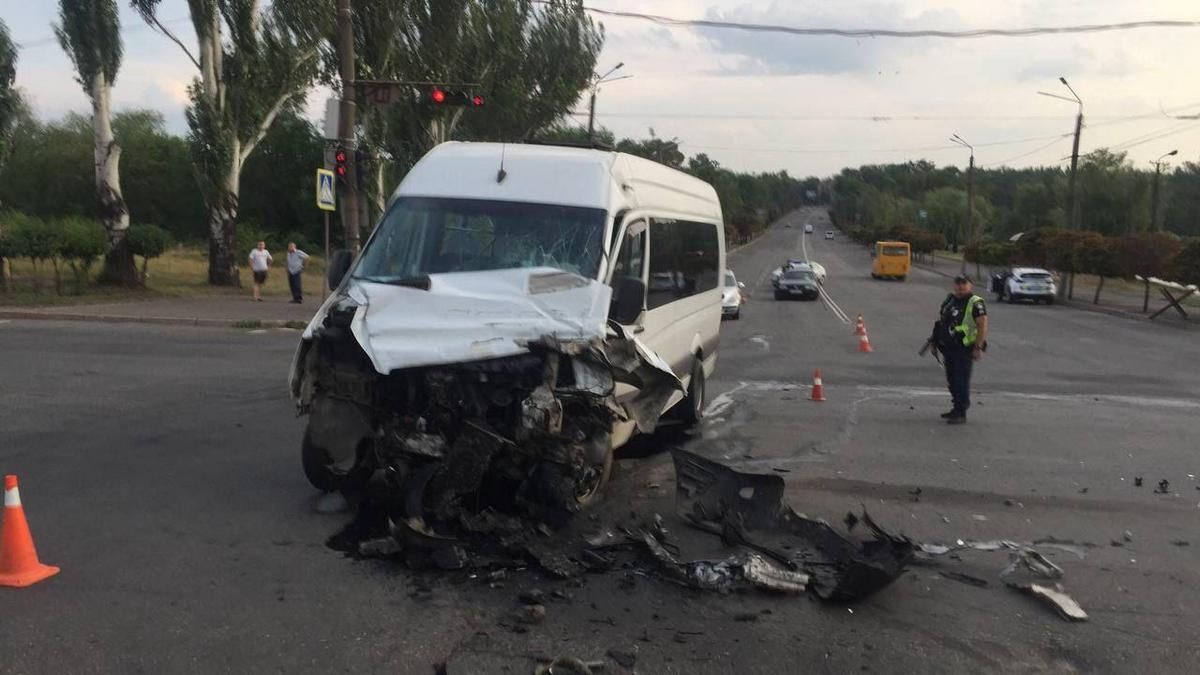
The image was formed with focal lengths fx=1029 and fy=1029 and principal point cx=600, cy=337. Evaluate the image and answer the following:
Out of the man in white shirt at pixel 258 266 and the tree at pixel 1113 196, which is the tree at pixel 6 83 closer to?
the man in white shirt at pixel 258 266

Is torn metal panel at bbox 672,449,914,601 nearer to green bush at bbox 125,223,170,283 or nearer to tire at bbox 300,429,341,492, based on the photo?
tire at bbox 300,429,341,492

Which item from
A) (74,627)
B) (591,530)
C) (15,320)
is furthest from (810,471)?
(15,320)

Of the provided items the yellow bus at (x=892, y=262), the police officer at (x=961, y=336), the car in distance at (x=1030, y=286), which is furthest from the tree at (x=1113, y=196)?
the police officer at (x=961, y=336)

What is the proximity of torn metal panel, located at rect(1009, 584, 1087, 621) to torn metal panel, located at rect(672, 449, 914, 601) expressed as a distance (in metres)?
0.65

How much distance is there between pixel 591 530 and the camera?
628 cm

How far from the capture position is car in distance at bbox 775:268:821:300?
38781 millimetres

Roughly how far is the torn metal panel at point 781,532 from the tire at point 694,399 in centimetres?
338

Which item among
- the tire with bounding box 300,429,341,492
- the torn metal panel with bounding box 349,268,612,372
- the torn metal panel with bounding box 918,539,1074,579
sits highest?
the torn metal panel with bounding box 349,268,612,372

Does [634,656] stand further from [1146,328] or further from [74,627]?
[1146,328]

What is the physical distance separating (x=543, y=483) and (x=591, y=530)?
0.45m

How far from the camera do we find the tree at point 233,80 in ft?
84.1

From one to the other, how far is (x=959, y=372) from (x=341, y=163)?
36.5 ft

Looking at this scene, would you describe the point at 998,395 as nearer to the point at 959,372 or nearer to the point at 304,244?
the point at 959,372

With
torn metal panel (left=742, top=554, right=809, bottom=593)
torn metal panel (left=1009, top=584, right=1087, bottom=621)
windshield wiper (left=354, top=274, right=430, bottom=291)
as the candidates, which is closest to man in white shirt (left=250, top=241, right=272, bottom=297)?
windshield wiper (left=354, top=274, right=430, bottom=291)
